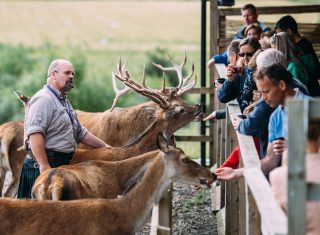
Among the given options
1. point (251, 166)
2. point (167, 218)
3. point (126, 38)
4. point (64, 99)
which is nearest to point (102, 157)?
point (64, 99)

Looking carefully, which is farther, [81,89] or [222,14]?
[81,89]

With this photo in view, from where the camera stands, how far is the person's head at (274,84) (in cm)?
742

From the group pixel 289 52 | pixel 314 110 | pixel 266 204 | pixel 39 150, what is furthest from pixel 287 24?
pixel 314 110

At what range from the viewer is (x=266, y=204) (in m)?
6.32

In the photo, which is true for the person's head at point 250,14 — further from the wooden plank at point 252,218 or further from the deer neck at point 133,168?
the wooden plank at point 252,218

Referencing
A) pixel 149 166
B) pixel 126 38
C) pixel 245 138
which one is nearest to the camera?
pixel 245 138

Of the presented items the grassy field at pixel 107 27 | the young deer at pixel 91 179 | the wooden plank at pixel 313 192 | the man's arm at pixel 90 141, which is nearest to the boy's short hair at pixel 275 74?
the wooden plank at pixel 313 192

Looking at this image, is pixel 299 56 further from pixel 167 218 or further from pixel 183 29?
pixel 183 29

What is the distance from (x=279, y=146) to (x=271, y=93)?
A: 38 centimetres

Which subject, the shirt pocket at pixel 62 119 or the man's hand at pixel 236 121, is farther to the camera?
the shirt pocket at pixel 62 119

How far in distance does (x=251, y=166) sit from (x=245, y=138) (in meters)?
0.95

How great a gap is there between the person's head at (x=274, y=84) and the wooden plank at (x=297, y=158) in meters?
1.68

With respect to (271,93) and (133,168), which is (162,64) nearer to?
(133,168)

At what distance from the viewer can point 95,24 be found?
6250 centimetres
